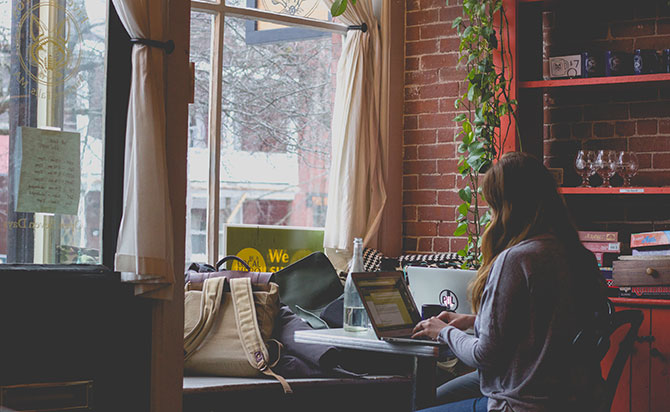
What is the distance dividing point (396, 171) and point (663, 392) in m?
1.80

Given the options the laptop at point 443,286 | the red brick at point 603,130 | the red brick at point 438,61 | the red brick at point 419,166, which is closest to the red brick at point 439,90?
the red brick at point 438,61

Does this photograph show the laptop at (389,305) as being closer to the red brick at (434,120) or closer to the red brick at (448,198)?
the red brick at (448,198)

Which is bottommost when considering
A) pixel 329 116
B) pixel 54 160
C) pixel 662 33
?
pixel 54 160

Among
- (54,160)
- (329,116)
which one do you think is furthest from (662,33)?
(54,160)

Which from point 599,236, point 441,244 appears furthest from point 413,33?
point 599,236

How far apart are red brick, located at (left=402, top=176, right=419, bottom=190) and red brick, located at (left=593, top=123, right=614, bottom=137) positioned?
997 mm

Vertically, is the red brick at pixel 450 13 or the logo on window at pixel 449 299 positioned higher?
the red brick at pixel 450 13

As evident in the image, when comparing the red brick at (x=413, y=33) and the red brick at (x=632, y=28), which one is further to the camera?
the red brick at (x=413, y=33)

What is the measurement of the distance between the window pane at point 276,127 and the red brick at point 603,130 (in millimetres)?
1449

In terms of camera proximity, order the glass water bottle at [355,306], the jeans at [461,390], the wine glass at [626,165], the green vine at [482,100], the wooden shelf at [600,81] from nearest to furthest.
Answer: the glass water bottle at [355,306] < the jeans at [461,390] < the wooden shelf at [600,81] < the wine glass at [626,165] < the green vine at [482,100]

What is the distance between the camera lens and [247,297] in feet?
9.93

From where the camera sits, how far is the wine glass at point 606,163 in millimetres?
3713

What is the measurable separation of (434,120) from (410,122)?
0.15 meters

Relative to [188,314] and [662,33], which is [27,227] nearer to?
[188,314]
